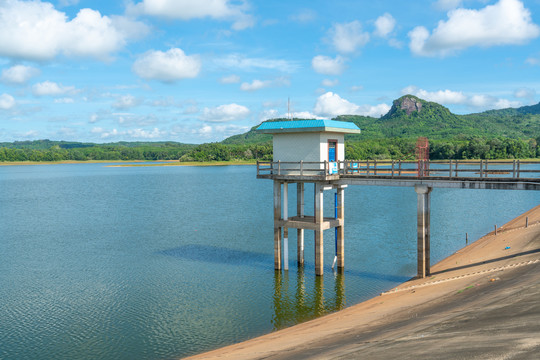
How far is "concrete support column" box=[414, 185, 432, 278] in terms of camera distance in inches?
1057

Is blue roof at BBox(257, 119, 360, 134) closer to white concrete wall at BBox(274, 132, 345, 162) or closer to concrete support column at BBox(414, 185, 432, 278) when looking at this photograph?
white concrete wall at BBox(274, 132, 345, 162)

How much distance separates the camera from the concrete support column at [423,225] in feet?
88.1

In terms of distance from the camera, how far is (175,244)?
43.1 metres

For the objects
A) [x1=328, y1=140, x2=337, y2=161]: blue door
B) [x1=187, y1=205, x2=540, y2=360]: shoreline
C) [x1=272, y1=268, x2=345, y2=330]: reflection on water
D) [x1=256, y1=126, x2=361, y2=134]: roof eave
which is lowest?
→ [x1=272, y1=268, x2=345, y2=330]: reflection on water

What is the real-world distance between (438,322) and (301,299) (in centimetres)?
1272

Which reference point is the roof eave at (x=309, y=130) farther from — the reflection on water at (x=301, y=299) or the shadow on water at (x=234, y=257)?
the shadow on water at (x=234, y=257)

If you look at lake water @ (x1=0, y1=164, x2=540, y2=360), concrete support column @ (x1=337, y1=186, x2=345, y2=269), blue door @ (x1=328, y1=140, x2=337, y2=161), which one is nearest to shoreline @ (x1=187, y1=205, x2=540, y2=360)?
lake water @ (x1=0, y1=164, x2=540, y2=360)

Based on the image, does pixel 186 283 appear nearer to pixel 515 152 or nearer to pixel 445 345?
pixel 445 345

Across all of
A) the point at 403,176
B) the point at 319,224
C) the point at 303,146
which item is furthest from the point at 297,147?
the point at 403,176

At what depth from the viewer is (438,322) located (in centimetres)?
1509

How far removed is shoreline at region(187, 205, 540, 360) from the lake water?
3.43m

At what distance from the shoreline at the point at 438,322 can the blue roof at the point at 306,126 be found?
11180 millimetres

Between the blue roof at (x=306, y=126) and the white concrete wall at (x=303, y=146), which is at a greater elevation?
the blue roof at (x=306, y=126)

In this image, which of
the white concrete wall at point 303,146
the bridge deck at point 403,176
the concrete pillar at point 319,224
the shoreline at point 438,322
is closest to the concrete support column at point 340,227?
the bridge deck at point 403,176
